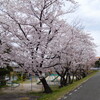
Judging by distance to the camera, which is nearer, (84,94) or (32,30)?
(84,94)

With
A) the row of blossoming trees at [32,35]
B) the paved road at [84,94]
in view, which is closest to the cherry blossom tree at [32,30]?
the row of blossoming trees at [32,35]

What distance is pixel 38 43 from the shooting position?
41.0 feet

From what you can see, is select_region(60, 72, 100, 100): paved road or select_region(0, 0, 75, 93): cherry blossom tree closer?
select_region(60, 72, 100, 100): paved road

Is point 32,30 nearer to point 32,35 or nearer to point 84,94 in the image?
point 32,35

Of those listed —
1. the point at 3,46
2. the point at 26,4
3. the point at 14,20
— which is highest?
the point at 26,4

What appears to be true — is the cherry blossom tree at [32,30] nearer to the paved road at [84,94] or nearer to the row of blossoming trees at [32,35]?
the row of blossoming trees at [32,35]

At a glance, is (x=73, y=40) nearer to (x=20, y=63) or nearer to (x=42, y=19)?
(x=42, y=19)

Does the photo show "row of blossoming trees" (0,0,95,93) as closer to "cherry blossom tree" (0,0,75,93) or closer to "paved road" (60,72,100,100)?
"cherry blossom tree" (0,0,75,93)

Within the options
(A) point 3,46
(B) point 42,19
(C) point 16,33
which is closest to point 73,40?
(B) point 42,19

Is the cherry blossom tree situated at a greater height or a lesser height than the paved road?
greater

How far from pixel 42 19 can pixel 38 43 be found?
1.71 m

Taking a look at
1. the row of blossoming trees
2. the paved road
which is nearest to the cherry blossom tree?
the row of blossoming trees

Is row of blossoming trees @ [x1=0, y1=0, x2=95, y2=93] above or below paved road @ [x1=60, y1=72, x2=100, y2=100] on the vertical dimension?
above

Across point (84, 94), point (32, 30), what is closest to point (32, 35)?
point (32, 30)
